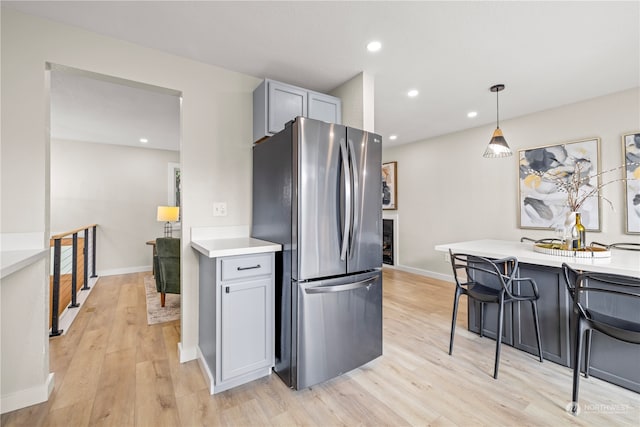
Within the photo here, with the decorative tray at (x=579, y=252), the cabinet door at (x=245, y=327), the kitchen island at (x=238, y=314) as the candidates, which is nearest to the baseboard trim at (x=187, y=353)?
the kitchen island at (x=238, y=314)

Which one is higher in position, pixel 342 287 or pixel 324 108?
pixel 324 108

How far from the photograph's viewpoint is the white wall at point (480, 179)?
3.05m

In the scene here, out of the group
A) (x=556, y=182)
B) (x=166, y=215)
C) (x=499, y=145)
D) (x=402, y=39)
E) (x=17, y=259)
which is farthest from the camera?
(x=166, y=215)

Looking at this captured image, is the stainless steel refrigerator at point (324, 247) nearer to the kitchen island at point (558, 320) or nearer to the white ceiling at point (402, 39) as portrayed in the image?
the white ceiling at point (402, 39)

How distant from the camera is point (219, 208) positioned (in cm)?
241

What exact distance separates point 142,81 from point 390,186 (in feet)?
14.8

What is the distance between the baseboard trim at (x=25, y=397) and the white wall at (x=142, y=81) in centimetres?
4

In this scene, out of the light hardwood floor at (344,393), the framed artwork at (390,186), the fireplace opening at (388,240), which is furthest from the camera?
the fireplace opening at (388,240)

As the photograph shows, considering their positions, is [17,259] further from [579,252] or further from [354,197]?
[579,252]

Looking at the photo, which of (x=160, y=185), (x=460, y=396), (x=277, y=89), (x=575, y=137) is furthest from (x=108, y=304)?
(x=575, y=137)

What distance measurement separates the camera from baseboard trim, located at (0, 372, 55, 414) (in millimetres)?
1660

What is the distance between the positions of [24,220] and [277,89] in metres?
1.97

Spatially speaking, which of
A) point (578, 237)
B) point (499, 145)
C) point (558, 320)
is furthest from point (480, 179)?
point (558, 320)

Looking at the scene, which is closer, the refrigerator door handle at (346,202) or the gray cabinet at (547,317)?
the refrigerator door handle at (346,202)
